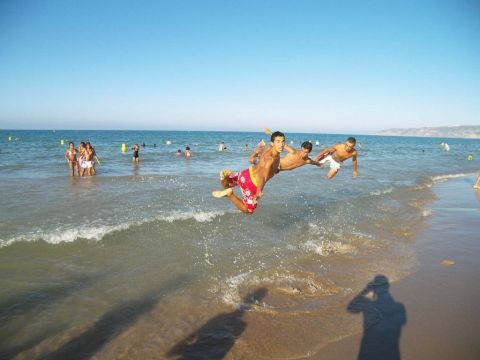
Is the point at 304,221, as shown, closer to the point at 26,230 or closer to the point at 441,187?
the point at 26,230

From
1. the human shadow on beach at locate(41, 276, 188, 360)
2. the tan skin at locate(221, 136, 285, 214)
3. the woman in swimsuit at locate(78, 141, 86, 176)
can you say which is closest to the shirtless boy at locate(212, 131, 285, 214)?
the tan skin at locate(221, 136, 285, 214)

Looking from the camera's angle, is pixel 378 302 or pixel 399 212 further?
pixel 399 212

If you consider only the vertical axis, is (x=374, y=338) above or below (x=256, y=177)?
below

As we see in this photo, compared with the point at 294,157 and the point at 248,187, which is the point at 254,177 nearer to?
the point at 248,187

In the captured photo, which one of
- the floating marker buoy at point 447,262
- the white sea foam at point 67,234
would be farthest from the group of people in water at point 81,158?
the floating marker buoy at point 447,262

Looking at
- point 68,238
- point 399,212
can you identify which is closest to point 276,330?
point 68,238

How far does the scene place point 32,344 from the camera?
16.1 ft

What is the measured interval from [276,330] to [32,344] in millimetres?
3598

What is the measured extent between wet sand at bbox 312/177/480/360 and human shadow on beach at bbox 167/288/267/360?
1290 mm

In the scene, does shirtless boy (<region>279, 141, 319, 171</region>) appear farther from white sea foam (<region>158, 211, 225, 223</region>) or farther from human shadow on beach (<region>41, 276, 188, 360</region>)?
white sea foam (<region>158, 211, 225, 223</region>)

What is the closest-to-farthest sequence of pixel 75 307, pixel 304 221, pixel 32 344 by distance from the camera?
pixel 32 344
pixel 75 307
pixel 304 221

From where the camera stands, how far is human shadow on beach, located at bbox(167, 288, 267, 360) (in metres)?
4.76

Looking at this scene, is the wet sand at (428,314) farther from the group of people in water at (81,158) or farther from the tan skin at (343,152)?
the group of people in water at (81,158)

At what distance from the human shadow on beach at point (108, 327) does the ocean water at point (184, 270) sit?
0.02 metres
